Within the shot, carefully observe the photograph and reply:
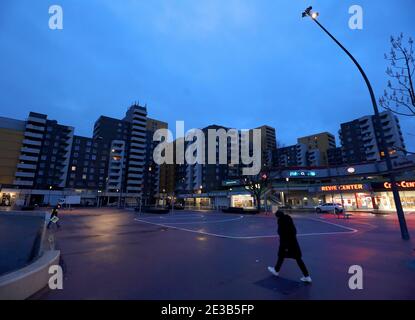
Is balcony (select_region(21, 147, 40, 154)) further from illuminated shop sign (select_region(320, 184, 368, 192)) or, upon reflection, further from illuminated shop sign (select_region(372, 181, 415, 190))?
illuminated shop sign (select_region(372, 181, 415, 190))

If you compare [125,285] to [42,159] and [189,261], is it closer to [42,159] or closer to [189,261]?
[189,261]

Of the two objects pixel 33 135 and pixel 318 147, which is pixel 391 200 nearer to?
pixel 318 147

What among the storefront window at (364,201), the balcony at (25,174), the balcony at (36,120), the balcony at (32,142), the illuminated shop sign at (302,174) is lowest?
the storefront window at (364,201)

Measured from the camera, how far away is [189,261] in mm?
7090

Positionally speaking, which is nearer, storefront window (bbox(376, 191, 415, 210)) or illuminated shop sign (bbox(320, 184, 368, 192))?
storefront window (bbox(376, 191, 415, 210))

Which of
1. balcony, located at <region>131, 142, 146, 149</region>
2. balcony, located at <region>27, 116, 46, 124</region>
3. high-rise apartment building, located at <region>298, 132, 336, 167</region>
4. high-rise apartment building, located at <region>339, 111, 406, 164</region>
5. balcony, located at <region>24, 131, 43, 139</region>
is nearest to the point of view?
balcony, located at <region>24, 131, 43, 139</region>

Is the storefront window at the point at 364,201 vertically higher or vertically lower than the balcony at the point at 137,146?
lower

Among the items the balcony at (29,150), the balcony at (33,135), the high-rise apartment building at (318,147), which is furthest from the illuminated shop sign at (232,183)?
the balcony at (33,135)

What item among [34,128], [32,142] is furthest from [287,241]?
[34,128]

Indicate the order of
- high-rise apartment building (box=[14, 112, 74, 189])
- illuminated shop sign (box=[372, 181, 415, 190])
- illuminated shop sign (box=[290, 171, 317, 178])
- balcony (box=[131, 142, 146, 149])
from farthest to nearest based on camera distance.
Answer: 1. balcony (box=[131, 142, 146, 149])
2. high-rise apartment building (box=[14, 112, 74, 189])
3. illuminated shop sign (box=[290, 171, 317, 178])
4. illuminated shop sign (box=[372, 181, 415, 190])

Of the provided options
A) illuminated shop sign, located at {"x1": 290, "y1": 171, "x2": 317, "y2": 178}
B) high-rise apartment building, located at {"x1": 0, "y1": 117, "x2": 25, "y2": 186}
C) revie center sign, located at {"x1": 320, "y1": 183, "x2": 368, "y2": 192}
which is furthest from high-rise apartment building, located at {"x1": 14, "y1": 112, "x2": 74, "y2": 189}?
revie center sign, located at {"x1": 320, "y1": 183, "x2": 368, "y2": 192}

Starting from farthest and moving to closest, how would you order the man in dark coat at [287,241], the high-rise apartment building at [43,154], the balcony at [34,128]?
1. the balcony at [34,128]
2. the high-rise apartment building at [43,154]
3. the man in dark coat at [287,241]

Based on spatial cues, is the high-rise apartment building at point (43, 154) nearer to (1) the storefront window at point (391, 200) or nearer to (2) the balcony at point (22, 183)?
(2) the balcony at point (22, 183)
